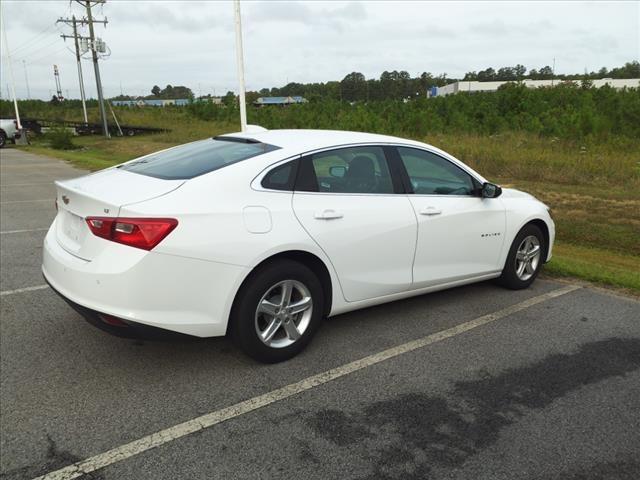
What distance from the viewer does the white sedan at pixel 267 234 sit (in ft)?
10.6

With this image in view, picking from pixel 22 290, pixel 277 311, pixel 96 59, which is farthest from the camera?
pixel 96 59

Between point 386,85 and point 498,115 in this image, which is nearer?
point 498,115

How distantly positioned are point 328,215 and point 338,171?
479mm

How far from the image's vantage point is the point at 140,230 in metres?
3.17

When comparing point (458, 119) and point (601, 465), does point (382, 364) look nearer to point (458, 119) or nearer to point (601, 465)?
point (601, 465)

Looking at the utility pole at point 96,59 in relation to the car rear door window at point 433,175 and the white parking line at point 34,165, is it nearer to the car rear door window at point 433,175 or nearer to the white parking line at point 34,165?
the white parking line at point 34,165

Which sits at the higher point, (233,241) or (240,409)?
(233,241)

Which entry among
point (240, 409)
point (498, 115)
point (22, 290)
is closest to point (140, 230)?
point (240, 409)

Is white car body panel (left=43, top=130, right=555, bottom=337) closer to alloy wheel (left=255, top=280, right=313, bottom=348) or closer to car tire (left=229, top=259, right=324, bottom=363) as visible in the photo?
car tire (left=229, top=259, right=324, bottom=363)

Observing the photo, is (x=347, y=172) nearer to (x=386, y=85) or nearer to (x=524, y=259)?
(x=524, y=259)

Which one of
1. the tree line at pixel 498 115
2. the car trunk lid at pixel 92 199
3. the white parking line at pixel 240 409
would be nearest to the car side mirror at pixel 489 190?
the white parking line at pixel 240 409

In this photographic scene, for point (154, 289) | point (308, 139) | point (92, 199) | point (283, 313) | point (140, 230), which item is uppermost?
point (308, 139)

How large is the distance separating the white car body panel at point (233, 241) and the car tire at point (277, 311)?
97mm

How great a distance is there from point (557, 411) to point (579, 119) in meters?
17.4
